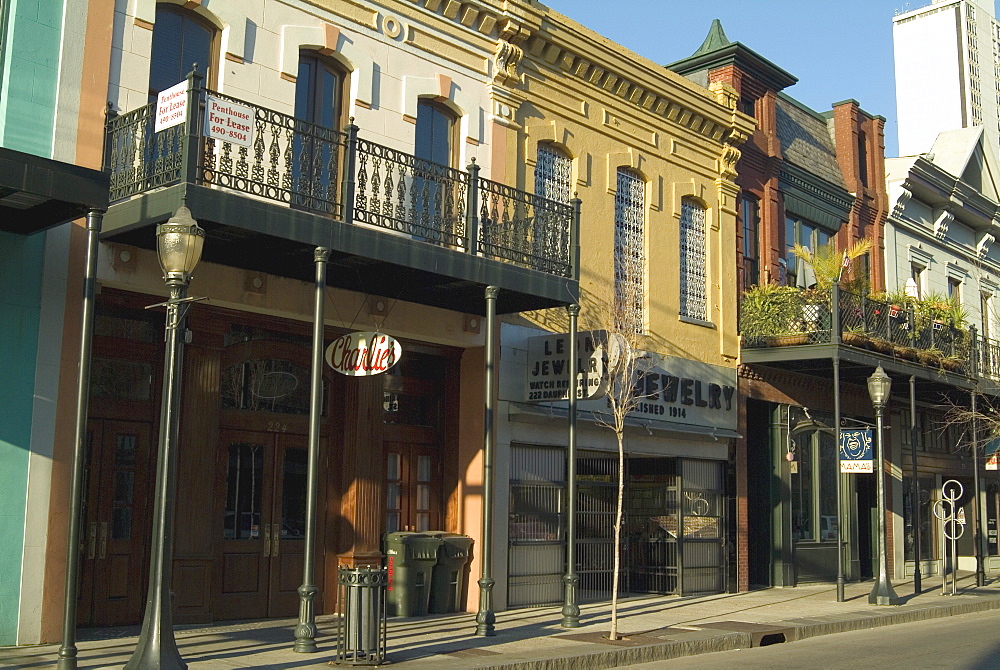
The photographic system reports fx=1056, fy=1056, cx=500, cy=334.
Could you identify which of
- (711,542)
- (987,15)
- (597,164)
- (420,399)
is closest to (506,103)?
(597,164)

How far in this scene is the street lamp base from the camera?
58.2ft

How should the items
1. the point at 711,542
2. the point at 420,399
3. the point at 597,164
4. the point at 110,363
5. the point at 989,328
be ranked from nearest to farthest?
Result: the point at 110,363 < the point at 420,399 < the point at 597,164 < the point at 711,542 < the point at 989,328

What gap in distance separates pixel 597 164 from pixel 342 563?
7.98 meters

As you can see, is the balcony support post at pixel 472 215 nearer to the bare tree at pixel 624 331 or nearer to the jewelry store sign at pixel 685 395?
the bare tree at pixel 624 331

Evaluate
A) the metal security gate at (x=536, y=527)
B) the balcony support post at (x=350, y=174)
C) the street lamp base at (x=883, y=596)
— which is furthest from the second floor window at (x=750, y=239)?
the balcony support post at (x=350, y=174)

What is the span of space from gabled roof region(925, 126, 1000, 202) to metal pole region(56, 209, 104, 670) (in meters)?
24.8

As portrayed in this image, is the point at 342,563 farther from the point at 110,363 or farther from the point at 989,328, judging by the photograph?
the point at 989,328

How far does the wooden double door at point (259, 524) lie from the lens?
1305 centimetres

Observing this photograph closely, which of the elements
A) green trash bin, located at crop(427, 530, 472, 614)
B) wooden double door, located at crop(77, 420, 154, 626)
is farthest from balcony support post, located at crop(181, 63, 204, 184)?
green trash bin, located at crop(427, 530, 472, 614)

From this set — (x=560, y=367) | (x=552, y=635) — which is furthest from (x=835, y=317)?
(x=552, y=635)

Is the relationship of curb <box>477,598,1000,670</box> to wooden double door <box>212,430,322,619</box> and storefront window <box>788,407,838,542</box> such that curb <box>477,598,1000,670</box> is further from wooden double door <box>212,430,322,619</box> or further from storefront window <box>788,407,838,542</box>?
wooden double door <box>212,430,322,619</box>

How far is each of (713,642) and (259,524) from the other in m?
5.89

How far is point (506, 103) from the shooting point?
16.3 meters

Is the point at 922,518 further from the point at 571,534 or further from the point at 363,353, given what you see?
the point at 363,353
